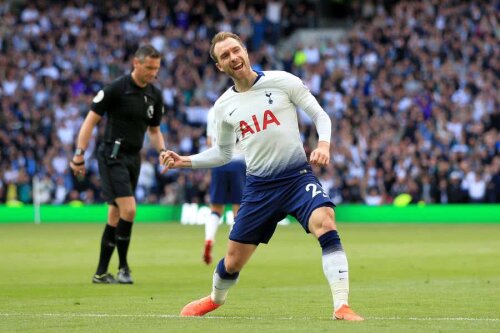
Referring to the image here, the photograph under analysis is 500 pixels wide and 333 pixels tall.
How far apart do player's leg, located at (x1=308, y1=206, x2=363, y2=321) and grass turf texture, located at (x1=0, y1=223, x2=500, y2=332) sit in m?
0.21

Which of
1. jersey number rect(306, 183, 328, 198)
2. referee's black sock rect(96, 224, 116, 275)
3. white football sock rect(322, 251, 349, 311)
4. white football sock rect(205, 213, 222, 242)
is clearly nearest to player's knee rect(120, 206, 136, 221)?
referee's black sock rect(96, 224, 116, 275)

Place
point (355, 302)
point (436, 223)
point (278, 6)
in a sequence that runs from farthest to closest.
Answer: point (278, 6) → point (436, 223) → point (355, 302)

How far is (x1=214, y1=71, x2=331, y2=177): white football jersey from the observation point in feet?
32.9

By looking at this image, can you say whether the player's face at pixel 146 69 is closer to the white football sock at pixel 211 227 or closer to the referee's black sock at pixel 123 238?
the referee's black sock at pixel 123 238

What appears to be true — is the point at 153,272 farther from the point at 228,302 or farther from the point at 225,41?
the point at 225,41

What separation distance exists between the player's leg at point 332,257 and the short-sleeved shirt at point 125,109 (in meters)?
5.41

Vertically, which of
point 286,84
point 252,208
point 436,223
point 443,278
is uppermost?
point 286,84

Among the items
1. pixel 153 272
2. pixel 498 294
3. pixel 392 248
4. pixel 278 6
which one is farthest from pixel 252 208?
pixel 278 6

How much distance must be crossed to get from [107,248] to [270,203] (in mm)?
5161

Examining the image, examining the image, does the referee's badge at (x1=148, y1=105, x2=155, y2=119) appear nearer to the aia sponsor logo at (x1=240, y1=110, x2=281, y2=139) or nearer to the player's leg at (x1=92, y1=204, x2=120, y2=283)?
the player's leg at (x1=92, y1=204, x2=120, y2=283)

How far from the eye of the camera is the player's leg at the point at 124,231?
1449cm

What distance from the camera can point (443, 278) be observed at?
1512cm

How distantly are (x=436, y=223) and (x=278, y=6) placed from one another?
522 inches

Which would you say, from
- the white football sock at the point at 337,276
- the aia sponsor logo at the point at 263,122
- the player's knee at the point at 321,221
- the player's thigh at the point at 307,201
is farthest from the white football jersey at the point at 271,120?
the white football sock at the point at 337,276
